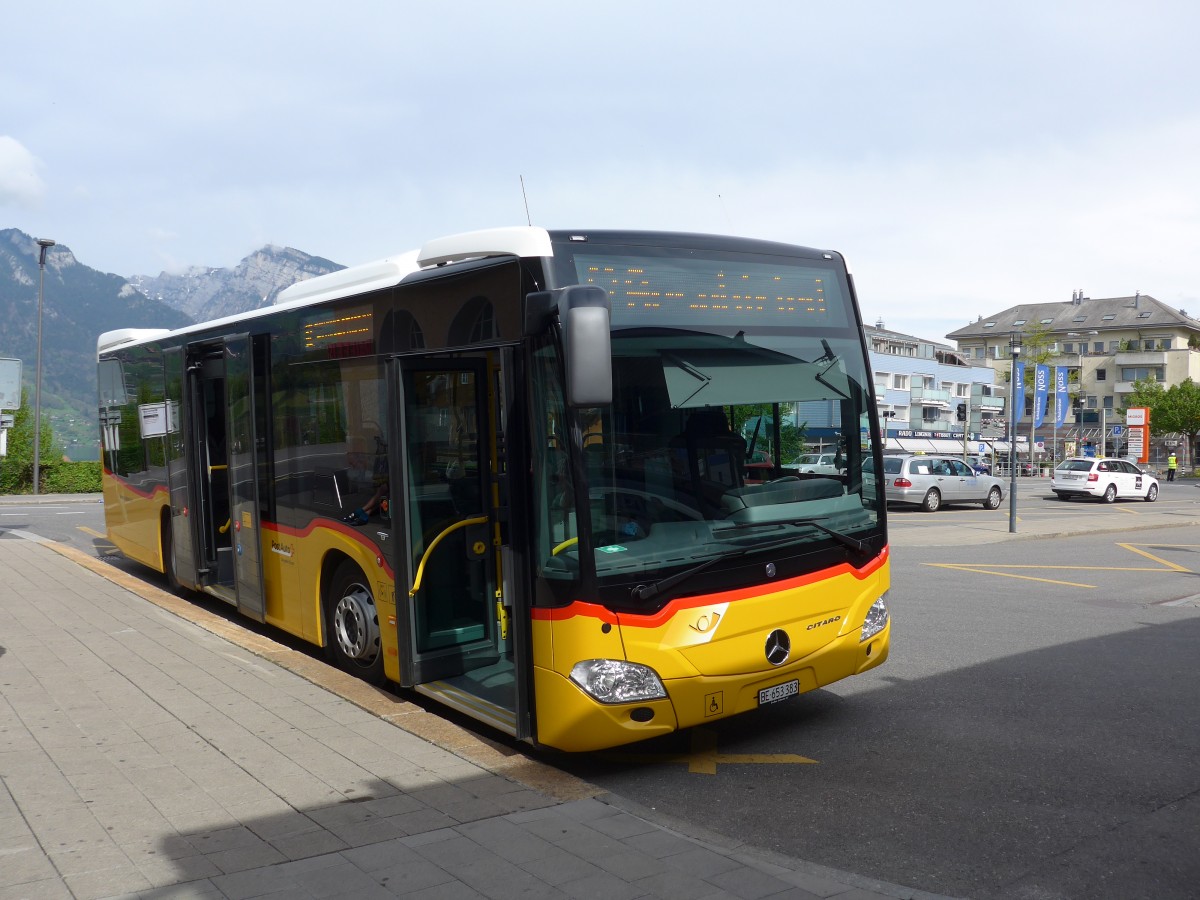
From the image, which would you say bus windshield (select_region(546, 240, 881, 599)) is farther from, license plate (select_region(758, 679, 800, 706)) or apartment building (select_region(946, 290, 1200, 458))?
apartment building (select_region(946, 290, 1200, 458))

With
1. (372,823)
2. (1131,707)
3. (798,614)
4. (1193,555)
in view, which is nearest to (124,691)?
(372,823)

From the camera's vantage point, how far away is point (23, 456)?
33.3 metres

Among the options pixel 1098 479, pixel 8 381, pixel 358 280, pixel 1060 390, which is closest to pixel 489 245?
pixel 358 280

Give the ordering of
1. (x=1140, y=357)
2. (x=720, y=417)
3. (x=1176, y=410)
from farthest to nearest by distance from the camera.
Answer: (x=1140, y=357)
(x=1176, y=410)
(x=720, y=417)

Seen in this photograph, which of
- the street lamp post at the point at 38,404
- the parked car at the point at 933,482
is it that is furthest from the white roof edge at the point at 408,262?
the street lamp post at the point at 38,404

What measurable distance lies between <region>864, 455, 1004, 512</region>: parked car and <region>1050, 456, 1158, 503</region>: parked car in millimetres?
6375

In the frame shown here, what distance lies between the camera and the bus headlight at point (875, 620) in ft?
20.6

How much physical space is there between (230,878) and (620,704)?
6.45ft

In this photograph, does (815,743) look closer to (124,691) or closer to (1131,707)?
(1131,707)

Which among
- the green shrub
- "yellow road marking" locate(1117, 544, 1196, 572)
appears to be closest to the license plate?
"yellow road marking" locate(1117, 544, 1196, 572)

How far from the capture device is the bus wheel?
7234 millimetres

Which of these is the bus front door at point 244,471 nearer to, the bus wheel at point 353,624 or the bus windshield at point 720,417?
the bus wheel at point 353,624

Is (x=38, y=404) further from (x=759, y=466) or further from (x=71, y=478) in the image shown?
(x=759, y=466)

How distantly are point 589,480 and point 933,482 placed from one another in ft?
85.1
